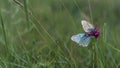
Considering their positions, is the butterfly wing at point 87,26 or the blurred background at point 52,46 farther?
the blurred background at point 52,46

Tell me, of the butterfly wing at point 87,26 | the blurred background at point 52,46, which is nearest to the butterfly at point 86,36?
the butterfly wing at point 87,26

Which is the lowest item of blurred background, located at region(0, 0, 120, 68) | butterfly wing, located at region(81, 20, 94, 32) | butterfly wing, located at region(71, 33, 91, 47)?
blurred background, located at region(0, 0, 120, 68)

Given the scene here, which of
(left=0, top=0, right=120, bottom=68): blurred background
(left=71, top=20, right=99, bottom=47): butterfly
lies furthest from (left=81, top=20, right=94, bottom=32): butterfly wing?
(left=0, top=0, right=120, bottom=68): blurred background

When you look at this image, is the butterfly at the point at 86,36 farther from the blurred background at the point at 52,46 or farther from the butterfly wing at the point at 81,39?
the blurred background at the point at 52,46

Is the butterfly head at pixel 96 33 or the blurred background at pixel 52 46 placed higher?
the butterfly head at pixel 96 33

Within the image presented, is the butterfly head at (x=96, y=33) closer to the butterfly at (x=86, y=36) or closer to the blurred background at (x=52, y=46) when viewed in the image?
the butterfly at (x=86, y=36)

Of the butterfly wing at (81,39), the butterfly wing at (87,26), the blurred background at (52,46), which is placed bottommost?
the blurred background at (52,46)

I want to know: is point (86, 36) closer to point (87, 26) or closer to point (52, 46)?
point (87, 26)

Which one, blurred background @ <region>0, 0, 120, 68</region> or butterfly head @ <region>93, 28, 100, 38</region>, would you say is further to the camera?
blurred background @ <region>0, 0, 120, 68</region>

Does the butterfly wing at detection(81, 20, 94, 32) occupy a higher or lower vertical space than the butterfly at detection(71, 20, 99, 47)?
higher

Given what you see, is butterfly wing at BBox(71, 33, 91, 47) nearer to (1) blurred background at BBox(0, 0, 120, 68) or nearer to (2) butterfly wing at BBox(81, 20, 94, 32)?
(2) butterfly wing at BBox(81, 20, 94, 32)

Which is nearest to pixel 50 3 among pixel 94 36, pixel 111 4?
pixel 111 4

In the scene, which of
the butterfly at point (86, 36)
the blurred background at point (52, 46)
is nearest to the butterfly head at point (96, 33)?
the butterfly at point (86, 36)
